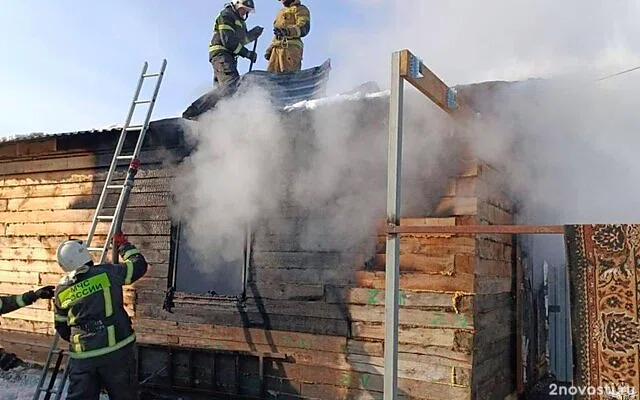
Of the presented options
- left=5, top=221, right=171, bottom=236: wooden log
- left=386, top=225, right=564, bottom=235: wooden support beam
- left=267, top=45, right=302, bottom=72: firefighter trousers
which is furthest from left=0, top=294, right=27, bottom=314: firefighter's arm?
left=267, top=45, right=302, bottom=72: firefighter trousers

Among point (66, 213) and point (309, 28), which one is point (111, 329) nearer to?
point (66, 213)

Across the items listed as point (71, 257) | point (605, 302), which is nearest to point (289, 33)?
point (71, 257)

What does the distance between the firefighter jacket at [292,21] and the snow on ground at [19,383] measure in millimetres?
5209

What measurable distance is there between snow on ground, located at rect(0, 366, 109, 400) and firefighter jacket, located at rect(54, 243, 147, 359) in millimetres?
2284

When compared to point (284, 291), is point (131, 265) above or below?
above

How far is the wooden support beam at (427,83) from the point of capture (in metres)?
3.88

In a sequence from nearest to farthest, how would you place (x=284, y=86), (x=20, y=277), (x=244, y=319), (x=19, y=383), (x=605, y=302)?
1. (x=605, y=302)
2. (x=244, y=319)
3. (x=284, y=86)
4. (x=19, y=383)
5. (x=20, y=277)

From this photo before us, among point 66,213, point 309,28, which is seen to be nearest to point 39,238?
point 66,213

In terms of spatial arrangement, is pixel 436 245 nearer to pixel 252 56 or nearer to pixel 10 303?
pixel 10 303

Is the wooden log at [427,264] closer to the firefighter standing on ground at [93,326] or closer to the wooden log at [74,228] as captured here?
the firefighter standing on ground at [93,326]

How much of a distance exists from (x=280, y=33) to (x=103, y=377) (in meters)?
5.13

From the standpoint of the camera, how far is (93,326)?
4879mm

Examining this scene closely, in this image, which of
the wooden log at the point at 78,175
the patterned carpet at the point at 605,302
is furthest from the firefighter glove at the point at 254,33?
the patterned carpet at the point at 605,302

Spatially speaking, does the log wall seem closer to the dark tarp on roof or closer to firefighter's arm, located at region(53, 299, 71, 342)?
the dark tarp on roof
